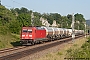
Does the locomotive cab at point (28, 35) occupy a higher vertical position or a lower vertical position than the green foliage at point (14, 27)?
lower

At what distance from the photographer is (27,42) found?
40.3 meters

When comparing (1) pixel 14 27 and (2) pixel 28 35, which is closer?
(2) pixel 28 35

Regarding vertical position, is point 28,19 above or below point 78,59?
above

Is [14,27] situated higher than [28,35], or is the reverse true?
[14,27]

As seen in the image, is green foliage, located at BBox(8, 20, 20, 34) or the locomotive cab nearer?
the locomotive cab

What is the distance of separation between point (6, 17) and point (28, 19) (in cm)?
2219

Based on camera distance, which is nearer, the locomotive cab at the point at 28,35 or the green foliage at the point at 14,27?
the locomotive cab at the point at 28,35

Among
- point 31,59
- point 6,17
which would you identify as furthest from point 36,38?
point 6,17

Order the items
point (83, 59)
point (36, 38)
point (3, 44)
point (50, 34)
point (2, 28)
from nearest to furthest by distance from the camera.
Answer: point (83, 59) → point (3, 44) → point (36, 38) → point (2, 28) → point (50, 34)

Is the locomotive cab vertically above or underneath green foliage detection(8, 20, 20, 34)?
underneath

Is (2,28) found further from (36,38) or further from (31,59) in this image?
(31,59)

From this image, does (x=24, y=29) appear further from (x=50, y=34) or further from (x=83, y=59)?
(x=83, y=59)

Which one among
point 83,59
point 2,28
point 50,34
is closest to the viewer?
point 83,59

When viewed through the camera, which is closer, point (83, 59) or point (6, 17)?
point (83, 59)
